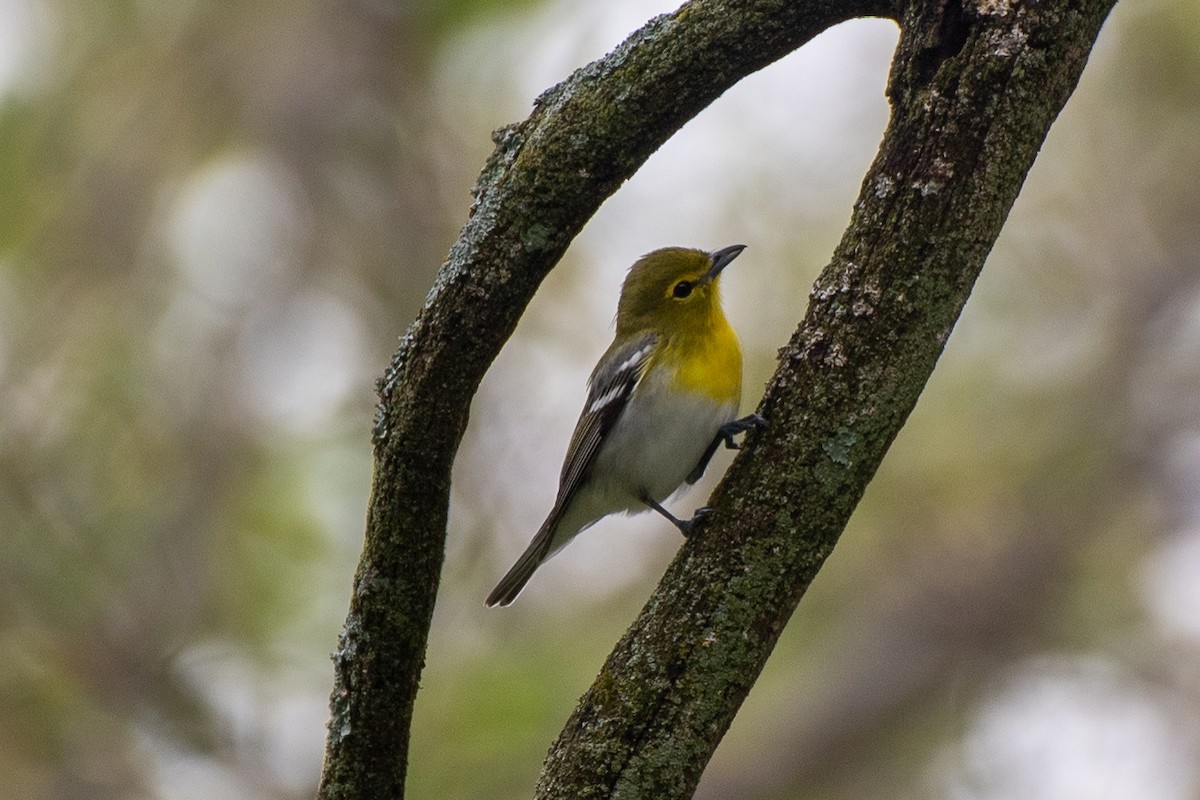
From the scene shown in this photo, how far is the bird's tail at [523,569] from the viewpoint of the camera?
→ 18.7 ft

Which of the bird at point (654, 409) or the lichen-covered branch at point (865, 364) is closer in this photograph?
the lichen-covered branch at point (865, 364)

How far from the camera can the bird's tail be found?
5711mm

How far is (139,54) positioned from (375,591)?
26.8 feet

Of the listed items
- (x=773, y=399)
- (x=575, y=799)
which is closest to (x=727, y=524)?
(x=773, y=399)

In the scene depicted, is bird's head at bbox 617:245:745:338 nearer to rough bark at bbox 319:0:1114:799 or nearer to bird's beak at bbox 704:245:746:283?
bird's beak at bbox 704:245:746:283

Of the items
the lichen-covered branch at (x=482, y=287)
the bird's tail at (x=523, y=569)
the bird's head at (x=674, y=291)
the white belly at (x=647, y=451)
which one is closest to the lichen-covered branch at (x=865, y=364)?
the lichen-covered branch at (x=482, y=287)

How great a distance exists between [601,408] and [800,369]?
7.75ft

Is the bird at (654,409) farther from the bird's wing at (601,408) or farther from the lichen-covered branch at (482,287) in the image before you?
the lichen-covered branch at (482,287)

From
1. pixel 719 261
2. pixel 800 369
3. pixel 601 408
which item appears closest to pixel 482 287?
pixel 800 369

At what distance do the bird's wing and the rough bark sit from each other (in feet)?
7.51

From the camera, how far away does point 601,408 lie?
230 inches

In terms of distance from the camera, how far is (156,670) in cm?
880

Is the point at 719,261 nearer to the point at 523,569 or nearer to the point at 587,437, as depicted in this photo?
the point at 587,437

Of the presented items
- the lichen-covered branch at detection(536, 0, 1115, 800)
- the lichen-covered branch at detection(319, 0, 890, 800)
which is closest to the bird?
the lichen-covered branch at detection(536, 0, 1115, 800)
